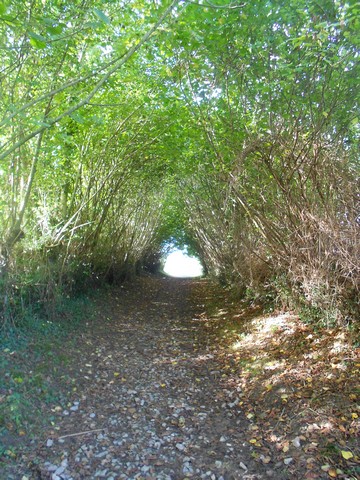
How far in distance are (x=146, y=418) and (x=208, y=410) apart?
32.1 inches

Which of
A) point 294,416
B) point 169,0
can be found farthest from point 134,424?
point 169,0

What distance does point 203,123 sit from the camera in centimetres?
677

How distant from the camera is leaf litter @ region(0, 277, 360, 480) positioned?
3572 mm

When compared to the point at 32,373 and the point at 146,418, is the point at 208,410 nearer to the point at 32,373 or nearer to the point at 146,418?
the point at 146,418

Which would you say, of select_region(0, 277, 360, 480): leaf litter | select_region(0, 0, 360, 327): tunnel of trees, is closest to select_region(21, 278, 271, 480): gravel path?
select_region(0, 277, 360, 480): leaf litter

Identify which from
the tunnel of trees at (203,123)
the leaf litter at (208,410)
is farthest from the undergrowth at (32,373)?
the tunnel of trees at (203,123)

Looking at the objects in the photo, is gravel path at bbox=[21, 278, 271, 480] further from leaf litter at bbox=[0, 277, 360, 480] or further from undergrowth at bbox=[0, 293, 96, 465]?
undergrowth at bbox=[0, 293, 96, 465]

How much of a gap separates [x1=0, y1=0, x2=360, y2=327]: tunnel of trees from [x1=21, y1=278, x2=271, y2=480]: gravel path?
74.1 inches

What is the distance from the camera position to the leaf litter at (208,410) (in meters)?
3.57

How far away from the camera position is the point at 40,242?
6.80m

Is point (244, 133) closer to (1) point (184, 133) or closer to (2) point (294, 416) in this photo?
(1) point (184, 133)

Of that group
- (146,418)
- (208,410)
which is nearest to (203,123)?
(208,410)

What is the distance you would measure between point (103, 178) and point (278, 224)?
4792 mm

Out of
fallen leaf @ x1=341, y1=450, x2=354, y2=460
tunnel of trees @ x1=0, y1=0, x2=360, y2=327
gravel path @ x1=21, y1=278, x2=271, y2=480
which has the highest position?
tunnel of trees @ x1=0, y1=0, x2=360, y2=327
